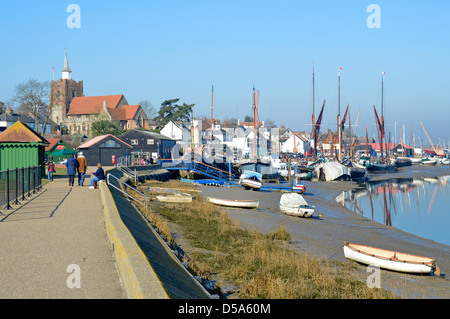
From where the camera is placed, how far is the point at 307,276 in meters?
12.8

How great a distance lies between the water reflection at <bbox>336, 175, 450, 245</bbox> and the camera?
105ft

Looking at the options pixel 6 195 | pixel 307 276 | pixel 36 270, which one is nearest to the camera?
pixel 36 270

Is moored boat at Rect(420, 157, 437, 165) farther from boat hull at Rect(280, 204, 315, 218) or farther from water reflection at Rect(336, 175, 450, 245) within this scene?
boat hull at Rect(280, 204, 315, 218)

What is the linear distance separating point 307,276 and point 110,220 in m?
5.34

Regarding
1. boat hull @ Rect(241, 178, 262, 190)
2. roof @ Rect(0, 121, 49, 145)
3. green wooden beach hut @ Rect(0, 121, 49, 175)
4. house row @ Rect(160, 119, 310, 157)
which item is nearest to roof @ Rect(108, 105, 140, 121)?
house row @ Rect(160, 119, 310, 157)

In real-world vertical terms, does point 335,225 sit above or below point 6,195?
below

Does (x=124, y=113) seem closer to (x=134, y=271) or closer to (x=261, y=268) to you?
(x=261, y=268)

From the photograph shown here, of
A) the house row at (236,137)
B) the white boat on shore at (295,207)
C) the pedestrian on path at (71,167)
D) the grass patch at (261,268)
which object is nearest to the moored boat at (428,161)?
the house row at (236,137)

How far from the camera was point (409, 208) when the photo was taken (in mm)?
42750

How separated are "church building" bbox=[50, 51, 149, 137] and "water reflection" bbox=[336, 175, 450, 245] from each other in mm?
99127

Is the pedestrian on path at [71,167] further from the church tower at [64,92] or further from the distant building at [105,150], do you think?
the church tower at [64,92]

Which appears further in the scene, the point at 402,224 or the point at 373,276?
the point at 402,224
